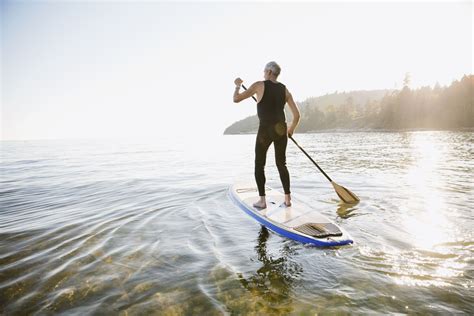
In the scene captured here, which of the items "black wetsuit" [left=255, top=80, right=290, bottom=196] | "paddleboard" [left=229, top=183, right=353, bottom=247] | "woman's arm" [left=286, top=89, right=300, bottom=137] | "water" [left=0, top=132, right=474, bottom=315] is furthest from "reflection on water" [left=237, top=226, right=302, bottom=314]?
"woman's arm" [left=286, top=89, right=300, bottom=137]

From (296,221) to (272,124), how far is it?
2036mm

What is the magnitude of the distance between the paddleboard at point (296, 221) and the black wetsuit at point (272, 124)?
702 millimetres

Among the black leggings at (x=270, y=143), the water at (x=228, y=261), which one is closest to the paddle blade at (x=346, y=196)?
the water at (x=228, y=261)

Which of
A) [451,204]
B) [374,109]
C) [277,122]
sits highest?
[374,109]

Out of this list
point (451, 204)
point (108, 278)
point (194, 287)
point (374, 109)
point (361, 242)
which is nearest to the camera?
point (194, 287)

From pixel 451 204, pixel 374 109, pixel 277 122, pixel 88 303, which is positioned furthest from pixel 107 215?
pixel 374 109

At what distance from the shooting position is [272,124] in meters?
5.66

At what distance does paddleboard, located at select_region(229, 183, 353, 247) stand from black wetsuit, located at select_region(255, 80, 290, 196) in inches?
27.6

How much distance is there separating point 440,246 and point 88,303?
5063mm

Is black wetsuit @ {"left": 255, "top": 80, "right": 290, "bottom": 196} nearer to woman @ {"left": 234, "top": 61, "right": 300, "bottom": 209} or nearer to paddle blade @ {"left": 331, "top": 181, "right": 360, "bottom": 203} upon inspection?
woman @ {"left": 234, "top": 61, "right": 300, "bottom": 209}

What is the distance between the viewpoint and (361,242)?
459 centimetres

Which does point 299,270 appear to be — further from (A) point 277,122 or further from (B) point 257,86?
(B) point 257,86

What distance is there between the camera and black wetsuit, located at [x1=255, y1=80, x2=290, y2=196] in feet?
18.2

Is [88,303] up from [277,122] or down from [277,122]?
down
